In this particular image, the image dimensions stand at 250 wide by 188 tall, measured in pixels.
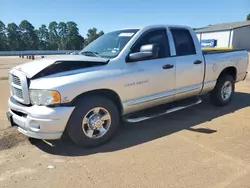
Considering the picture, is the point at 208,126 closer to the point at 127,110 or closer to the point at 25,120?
the point at 127,110

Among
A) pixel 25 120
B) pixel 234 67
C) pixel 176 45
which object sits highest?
pixel 176 45

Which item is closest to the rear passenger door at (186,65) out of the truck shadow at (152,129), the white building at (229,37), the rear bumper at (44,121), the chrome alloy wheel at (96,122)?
the truck shadow at (152,129)

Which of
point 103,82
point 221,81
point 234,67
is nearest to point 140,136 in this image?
point 103,82

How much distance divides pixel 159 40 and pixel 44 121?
2647 millimetres

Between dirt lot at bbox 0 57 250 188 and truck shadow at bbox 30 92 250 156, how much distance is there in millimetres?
16

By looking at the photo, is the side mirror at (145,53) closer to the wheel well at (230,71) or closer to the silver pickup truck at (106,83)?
the silver pickup truck at (106,83)

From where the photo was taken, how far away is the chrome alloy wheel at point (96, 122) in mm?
3648

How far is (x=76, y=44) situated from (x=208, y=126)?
95459mm

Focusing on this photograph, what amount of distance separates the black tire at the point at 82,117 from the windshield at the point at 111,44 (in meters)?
0.86

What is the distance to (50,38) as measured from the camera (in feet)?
354

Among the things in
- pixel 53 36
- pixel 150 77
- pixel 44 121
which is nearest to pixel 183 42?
pixel 150 77

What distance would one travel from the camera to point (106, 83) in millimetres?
3672

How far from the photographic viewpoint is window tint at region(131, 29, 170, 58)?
4.32 m

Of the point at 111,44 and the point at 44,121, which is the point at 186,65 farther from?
the point at 44,121
